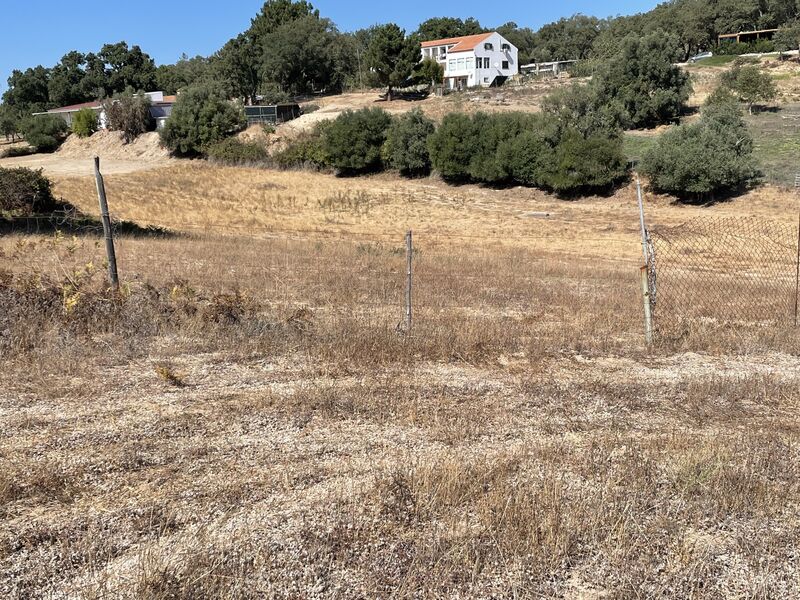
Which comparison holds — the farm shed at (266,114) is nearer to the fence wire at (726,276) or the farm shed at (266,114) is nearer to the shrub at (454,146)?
the shrub at (454,146)

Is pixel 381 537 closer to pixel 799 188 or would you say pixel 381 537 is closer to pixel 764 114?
pixel 799 188

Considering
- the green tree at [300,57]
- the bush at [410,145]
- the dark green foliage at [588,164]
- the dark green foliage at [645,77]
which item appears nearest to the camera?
the dark green foliage at [588,164]

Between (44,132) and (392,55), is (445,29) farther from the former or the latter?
(44,132)

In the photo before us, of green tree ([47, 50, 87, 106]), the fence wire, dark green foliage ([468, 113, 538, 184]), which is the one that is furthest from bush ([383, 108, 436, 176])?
green tree ([47, 50, 87, 106])

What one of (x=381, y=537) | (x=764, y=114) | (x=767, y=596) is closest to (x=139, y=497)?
(x=381, y=537)

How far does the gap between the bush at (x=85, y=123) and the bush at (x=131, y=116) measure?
4135mm

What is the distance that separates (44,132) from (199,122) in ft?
→ 73.8

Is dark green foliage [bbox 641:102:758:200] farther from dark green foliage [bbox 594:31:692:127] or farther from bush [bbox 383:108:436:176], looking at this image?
bush [bbox 383:108:436:176]

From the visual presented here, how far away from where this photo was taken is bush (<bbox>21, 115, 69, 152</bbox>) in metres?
65.9

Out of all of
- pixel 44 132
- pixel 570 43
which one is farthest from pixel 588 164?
pixel 570 43

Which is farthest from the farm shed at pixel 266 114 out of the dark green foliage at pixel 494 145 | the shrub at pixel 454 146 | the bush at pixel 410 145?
the dark green foliage at pixel 494 145

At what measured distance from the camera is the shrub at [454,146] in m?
41.6

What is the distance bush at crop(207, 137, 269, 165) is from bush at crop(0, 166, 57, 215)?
74.7 ft

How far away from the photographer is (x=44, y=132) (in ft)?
218
